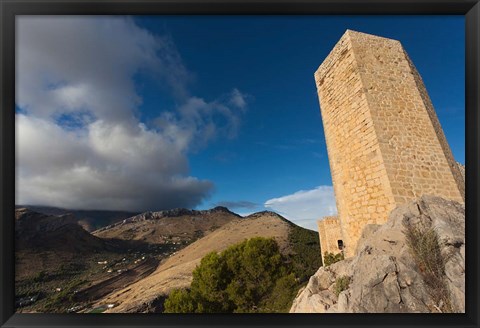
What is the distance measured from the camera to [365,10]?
11.2 ft

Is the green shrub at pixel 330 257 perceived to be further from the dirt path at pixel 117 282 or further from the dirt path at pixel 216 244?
the dirt path at pixel 117 282

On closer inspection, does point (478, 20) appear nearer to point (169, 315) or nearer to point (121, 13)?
point (121, 13)

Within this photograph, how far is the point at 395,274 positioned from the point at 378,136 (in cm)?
356

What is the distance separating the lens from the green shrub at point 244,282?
53.5 feet

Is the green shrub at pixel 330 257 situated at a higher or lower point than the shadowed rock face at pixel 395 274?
lower

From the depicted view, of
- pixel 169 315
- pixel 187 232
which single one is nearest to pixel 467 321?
pixel 169 315

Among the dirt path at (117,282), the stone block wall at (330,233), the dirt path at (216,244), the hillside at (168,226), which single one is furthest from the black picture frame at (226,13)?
the hillside at (168,226)

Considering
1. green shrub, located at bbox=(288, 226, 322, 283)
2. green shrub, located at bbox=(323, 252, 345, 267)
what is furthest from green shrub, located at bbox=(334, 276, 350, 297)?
green shrub, located at bbox=(288, 226, 322, 283)

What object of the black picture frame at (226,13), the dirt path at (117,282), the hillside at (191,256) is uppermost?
the black picture frame at (226,13)

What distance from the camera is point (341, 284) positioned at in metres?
4.25

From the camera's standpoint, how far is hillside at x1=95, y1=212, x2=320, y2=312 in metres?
30.7

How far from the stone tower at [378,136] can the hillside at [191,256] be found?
954 inches

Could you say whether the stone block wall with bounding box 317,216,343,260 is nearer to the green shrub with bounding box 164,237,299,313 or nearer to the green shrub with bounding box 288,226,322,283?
the green shrub with bounding box 164,237,299,313

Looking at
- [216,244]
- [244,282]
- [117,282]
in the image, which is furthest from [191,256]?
[244,282]
